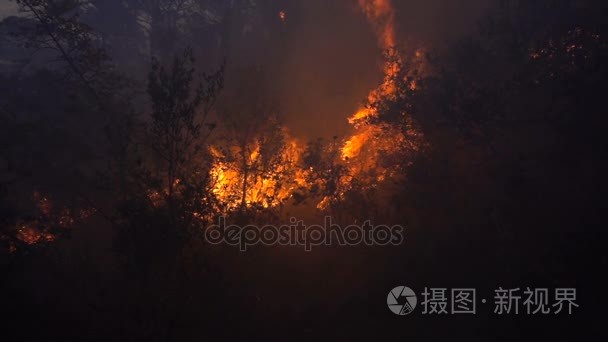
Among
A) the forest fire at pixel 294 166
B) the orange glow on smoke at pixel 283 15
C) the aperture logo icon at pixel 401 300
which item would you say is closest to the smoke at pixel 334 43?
the orange glow on smoke at pixel 283 15

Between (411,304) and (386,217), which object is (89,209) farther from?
(411,304)

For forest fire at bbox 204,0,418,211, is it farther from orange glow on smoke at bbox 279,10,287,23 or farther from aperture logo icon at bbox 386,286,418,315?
orange glow on smoke at bbox 279,10,287,23

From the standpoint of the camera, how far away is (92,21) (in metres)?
57.4

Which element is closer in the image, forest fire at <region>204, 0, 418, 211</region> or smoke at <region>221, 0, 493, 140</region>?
forest fire at <region>204, 0, 418, 211</region>

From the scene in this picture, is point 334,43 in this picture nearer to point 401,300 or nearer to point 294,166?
point 294,166

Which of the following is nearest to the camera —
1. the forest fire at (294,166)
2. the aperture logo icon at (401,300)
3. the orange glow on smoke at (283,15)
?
the aperture logo icon at (401,300)

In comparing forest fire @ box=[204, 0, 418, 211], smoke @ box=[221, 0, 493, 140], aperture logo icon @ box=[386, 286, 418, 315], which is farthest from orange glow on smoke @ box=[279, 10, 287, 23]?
aperture logo icon @ box=[386, 286, 418, 315]

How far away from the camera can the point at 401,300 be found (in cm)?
2052

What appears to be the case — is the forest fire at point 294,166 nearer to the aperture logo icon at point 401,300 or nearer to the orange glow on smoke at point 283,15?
the aperture logo icon at point 401,300

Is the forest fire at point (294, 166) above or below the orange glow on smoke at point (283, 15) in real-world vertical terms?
below

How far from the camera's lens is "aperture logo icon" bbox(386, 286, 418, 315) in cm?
2006

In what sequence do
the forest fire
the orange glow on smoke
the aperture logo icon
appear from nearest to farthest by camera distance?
1. the aperture logo icon
2. the forest fire
3. the orange glow on smoke

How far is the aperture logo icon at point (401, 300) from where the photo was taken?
2006 cm

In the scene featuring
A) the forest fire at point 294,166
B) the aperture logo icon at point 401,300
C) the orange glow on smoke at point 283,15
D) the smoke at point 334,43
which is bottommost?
the aperture logo icon at point 401,300
